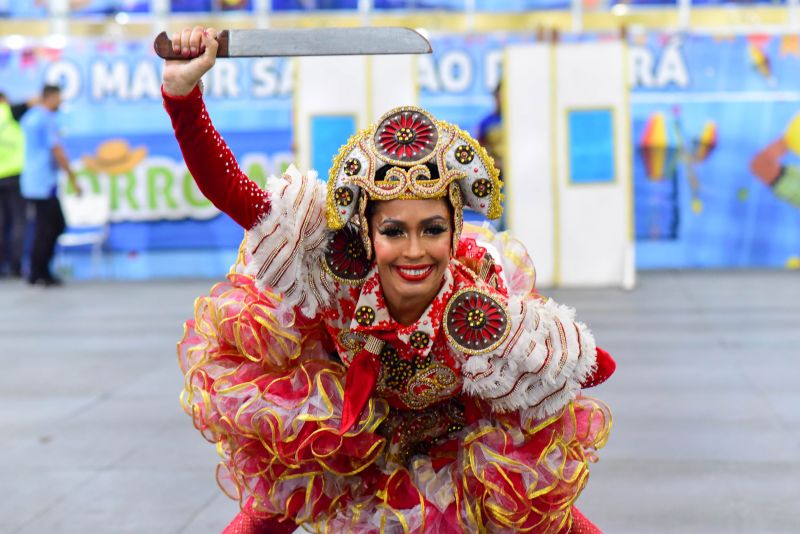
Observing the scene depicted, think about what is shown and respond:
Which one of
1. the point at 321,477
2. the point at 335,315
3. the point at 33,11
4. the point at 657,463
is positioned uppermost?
the point at 33,11

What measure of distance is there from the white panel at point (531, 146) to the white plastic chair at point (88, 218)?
347cm

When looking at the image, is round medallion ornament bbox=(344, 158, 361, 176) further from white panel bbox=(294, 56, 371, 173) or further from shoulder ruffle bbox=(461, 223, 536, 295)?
white panel bbox=(294, 56, 371, 173)

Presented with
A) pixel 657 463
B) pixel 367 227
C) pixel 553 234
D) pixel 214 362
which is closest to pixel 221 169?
pixel 367 227

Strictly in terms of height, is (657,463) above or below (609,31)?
below

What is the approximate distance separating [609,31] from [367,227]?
7.66 metres

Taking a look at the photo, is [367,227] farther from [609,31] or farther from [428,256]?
[609,31]

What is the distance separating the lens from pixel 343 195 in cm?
240

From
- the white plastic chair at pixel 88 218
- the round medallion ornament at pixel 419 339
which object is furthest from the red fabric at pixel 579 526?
the white plastic chair at pixel 88 218

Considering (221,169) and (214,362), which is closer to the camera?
(221,169)

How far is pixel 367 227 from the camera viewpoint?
95.7 inches

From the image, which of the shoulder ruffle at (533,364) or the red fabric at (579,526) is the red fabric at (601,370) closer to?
the shoulder ruffle at (533,364)

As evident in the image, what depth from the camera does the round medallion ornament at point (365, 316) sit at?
243cm

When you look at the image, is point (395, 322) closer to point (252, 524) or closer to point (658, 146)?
point (252, 524)

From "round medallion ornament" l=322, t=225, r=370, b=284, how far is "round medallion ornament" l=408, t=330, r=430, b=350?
18 cm
